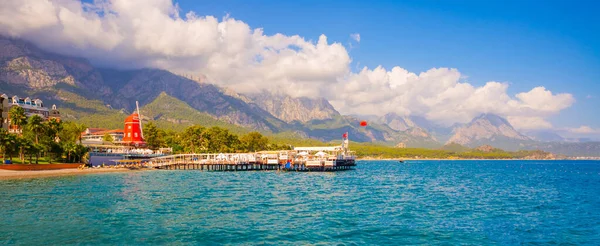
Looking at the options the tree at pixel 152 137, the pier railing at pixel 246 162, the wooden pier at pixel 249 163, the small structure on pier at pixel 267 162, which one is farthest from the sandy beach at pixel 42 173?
the tree at pixel 152 137

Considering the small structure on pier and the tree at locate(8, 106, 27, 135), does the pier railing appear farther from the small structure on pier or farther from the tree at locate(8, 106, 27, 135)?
the tree at locate(8, 106, 27, 135)

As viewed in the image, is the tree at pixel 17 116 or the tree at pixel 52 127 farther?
the tree at pixel 52 127

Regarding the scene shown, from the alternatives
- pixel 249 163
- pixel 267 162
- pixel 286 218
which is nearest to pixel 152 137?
pixel 249 163

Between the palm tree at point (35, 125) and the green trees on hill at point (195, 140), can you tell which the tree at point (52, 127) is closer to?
the palm tree at point (35, 125)

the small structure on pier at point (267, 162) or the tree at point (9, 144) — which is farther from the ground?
A: the tree at point (9, 144)

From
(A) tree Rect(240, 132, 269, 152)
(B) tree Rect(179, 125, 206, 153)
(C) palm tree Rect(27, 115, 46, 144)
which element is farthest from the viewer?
(A) tree Rect(240, 132, 269, 152)

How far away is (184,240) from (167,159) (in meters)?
106

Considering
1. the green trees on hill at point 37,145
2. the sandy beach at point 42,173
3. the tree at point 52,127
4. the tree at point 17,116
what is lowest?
the sandy beach at point 42,173

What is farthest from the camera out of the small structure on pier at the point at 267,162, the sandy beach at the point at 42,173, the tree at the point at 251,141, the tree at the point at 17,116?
the tree at the point at 251,141

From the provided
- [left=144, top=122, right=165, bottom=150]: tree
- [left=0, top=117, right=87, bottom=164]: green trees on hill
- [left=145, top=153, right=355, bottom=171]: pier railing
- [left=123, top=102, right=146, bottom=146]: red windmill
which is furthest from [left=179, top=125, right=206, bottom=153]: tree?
[left=0, top=117, right=87, bottom=164]: green trees on hill

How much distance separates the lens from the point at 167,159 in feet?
417

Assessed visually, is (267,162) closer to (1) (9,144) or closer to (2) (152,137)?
(2) (152,137)

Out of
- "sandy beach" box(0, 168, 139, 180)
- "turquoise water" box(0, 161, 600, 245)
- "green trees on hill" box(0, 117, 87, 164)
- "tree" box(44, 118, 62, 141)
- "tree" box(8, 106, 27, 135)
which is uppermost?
"tree" box(8, 106, 27, 135)

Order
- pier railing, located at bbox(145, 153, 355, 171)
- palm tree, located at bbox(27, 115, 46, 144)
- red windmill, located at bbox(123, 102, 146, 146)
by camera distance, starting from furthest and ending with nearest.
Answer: red windmill, located at bbox(123, 102, 146, 146) → pier railing, located at bbox(145, 153, 355, 171) → palm tree, located at bbox(27, 115, 46, 144)
